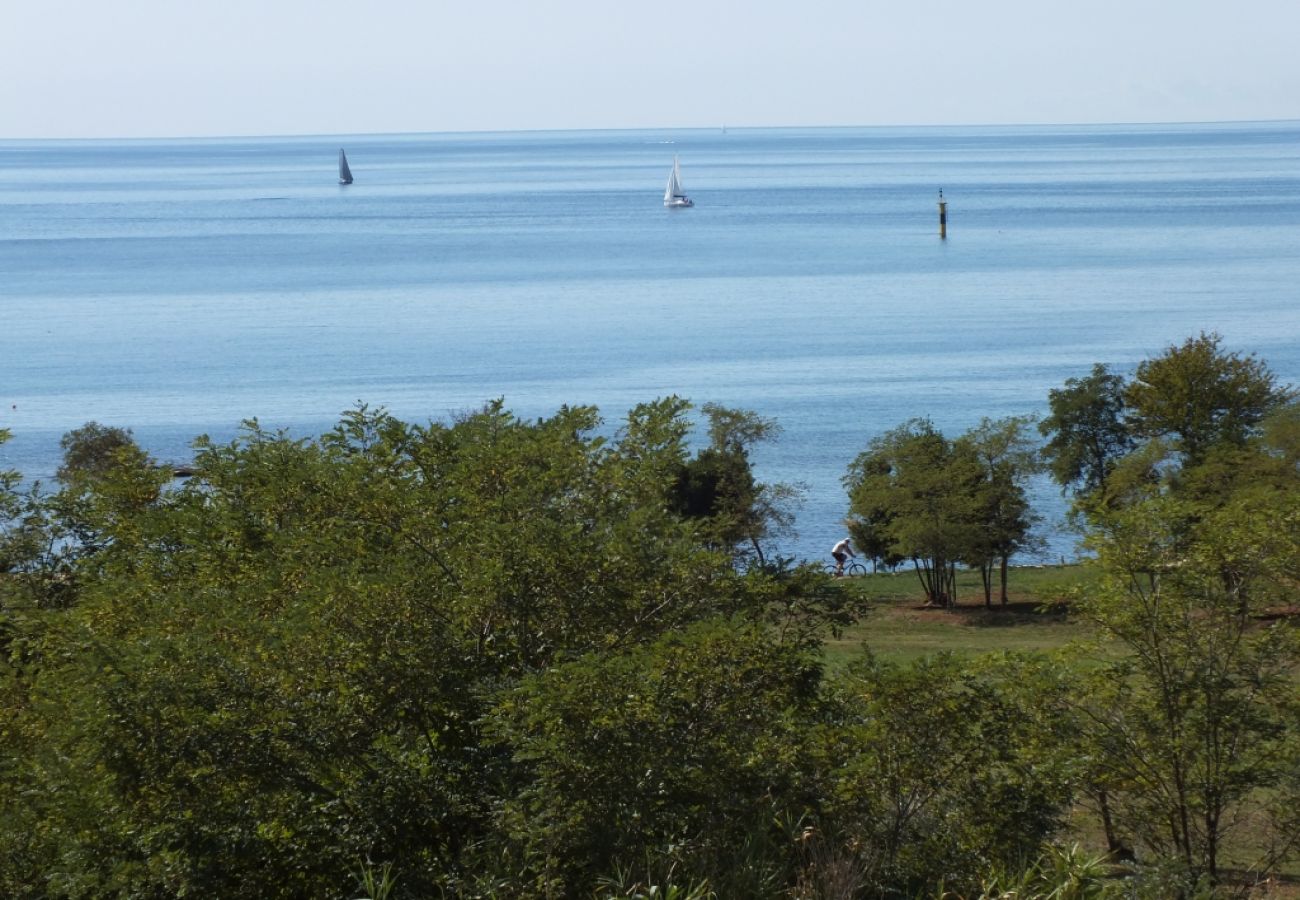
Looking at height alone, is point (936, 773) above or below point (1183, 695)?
below

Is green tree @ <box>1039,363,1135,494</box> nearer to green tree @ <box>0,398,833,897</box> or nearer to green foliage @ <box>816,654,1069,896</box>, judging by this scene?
green tree @ <box>0,398,833,897</box>

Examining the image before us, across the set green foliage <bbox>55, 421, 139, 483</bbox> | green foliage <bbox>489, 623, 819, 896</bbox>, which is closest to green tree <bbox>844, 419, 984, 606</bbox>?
green foliage <bbox>55, 421, 139, 483</bbox>

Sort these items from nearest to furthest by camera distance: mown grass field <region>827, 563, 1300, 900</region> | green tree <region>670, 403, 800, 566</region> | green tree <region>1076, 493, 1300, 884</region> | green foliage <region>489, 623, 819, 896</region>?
green foliage <region>489, 623, 819, 896</region> → green tree <region>1076, 493, 1300, 884</region> → mown grass field <region>827, 563, 1300, 900</region> → green tree <region>670, 403, 800, 566</region>

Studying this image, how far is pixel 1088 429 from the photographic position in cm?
5128

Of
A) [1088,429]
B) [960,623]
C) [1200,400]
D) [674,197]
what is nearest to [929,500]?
[960,623]

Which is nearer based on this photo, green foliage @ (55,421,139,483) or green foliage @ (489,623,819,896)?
green foliage @ (489,623,819,896)

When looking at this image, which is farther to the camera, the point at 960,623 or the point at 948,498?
the point at 948,498

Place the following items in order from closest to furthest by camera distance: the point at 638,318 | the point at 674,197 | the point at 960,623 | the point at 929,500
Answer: the point at 960,623 < the point at 929,500 < the point at 638,318 < the point at 674,197

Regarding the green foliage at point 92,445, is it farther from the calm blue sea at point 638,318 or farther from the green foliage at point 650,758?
the green foliage at point 650,758

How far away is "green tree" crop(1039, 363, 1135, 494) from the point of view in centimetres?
5088

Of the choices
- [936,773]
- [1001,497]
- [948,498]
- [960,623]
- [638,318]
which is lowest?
[960,623]

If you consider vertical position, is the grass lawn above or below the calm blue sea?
below

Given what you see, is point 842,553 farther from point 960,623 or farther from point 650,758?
point 650,758

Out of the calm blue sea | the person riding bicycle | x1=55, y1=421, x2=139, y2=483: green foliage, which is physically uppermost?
the calm blue sea
